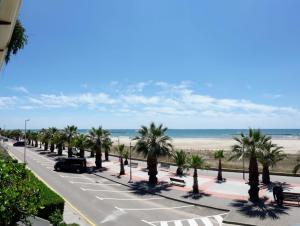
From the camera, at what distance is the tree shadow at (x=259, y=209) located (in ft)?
81.5

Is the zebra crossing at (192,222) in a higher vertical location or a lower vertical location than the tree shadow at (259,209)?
lower

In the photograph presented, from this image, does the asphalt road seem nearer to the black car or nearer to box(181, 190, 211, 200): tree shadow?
box(181, 190, 211, 200): tree shadow

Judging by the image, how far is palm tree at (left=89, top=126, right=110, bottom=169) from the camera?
5047cm

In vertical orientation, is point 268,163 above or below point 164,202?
above

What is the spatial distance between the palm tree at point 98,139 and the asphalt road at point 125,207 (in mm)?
10834

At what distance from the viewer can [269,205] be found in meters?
27.9

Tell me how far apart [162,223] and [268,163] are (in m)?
17.5

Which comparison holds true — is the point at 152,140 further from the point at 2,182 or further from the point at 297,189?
the point at 2,182

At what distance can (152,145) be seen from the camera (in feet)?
125

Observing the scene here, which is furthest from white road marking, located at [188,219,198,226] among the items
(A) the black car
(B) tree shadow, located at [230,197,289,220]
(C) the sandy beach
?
(C) the sandy beach

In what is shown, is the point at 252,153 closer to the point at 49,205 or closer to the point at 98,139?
the point at 49,205

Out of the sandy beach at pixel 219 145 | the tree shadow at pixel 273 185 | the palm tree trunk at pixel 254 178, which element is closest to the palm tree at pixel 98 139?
the tree shadow at pixel 273 185

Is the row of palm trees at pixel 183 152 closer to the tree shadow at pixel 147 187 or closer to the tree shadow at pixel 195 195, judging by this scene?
the tree shadow at pixel 195 195

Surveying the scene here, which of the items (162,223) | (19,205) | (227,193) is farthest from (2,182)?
(227,193)
